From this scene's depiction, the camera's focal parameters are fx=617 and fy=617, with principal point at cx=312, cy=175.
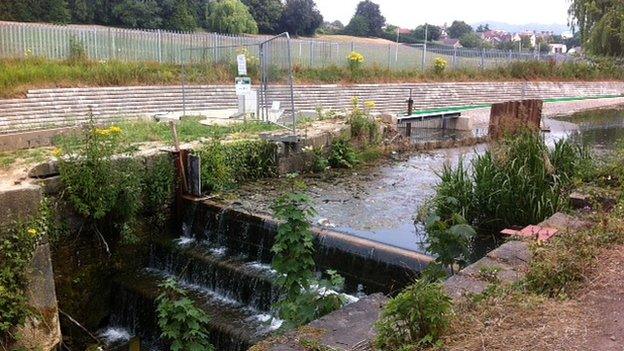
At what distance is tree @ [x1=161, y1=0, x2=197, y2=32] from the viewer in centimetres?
4759

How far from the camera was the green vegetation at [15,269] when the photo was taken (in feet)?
18.3

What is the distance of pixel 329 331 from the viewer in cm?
382

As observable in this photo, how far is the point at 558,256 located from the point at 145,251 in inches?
224

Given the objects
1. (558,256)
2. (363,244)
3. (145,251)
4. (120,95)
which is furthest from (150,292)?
(120,95)

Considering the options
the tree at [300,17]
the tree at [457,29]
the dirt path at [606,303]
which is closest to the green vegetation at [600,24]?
the dirt path at [606,303]

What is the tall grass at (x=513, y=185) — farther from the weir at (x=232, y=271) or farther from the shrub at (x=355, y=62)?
the shrub at (x=355, y=62)

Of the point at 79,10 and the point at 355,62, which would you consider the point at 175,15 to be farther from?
the point at 355,62

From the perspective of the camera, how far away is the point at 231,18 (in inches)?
1989

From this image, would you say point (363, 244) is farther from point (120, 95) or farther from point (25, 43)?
point (25, 43)

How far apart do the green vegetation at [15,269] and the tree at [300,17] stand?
52.2 metres

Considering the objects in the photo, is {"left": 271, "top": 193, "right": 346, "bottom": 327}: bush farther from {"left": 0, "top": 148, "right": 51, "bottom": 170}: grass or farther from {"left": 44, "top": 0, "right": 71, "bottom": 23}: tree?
{"left": 44, "top": 0, "right": 71, "bottom": 23}: tree

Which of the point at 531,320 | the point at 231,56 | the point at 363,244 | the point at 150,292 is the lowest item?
the point at 150,292

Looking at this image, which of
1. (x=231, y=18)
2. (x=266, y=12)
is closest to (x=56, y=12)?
(x=231, y=18)

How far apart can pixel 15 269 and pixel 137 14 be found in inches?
1728
